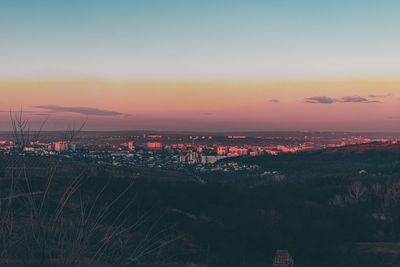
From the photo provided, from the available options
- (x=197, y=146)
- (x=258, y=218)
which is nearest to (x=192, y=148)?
(x=197, y=146)

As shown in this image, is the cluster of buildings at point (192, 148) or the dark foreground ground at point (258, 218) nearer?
the dark foreground ground at point (258, 218)

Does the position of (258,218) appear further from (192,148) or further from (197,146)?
(197,146)

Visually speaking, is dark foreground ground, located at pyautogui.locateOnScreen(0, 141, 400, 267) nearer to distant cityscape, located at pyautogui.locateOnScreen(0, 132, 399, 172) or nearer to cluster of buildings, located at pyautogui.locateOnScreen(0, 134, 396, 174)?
distant cityscape, located at pyautogui.locateOnScreen(0, 132, 399, 172)

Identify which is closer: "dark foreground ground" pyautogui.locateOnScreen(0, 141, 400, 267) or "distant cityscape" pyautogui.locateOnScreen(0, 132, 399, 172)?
"dark foreground ground" pyautogui.locateOnScreen(0, 141, 400, 267)

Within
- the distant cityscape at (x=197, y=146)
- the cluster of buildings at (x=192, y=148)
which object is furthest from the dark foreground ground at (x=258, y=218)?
the cluster of buildings at (x=192, y=148)

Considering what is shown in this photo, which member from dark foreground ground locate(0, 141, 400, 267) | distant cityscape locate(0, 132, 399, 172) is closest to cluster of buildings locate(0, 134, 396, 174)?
distant cityscape locate(0, 132, 399, 172)

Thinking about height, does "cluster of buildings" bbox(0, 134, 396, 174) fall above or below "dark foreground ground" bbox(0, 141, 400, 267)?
above

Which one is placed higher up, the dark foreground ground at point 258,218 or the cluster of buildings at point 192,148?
the cluster of buildings at point 192,148

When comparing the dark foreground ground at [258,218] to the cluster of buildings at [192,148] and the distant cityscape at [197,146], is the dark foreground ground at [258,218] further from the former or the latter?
the cluster of buildings at [192,148]

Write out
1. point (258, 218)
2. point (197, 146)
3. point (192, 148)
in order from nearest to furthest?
point (258, 218) → point (192, 148) → point (197, 146)

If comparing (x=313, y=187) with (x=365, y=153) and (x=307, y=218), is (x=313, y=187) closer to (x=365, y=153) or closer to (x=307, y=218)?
(x=307, y=218)

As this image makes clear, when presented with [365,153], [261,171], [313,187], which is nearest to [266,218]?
[313,187]
